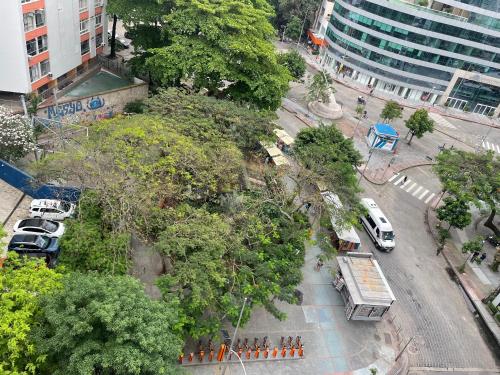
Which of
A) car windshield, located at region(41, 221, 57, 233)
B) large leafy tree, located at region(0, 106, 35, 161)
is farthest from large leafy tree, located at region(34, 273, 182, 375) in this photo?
large leafy tree, located at region(0, 106, 35, 161)

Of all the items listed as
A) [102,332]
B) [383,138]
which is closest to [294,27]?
[383,138]

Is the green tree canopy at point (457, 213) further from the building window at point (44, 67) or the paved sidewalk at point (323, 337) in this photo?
the building window at point (44, 67)

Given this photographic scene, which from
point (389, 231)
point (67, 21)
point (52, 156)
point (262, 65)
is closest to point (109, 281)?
point (52, 156)

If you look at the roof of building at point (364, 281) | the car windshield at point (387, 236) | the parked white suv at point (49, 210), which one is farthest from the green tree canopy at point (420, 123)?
the parked white suv at point (49, 210)

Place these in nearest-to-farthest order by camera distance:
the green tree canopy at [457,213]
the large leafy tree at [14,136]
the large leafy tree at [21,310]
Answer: the large leafy tree at [21,310] < the large leafy tree at [14,136] < the green tree canopy at [457,213]

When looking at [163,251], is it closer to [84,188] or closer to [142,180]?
[142,180]
